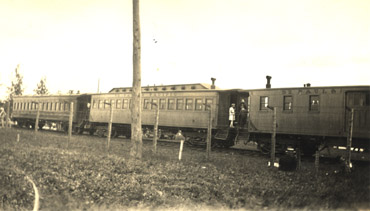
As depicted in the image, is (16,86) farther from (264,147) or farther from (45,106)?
(264,147)

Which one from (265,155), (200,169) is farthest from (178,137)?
(200,169)

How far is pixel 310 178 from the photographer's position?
7.30 metres

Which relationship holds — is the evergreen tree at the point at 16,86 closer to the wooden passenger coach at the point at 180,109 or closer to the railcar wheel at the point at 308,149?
the wooden passenger coach at the point at 180,109

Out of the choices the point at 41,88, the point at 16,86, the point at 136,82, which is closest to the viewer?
the point at 136,82

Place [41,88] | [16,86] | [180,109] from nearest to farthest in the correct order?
[180,109] < [16,86] < [41,88]

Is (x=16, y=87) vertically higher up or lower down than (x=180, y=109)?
higher up

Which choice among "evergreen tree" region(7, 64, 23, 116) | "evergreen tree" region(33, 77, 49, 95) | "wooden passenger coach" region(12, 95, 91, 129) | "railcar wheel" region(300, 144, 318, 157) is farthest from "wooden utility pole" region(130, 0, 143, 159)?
"evergreen tree" region(33, 77, 49, 95)

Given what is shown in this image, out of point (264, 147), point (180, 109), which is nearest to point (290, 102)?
point (264, 147)

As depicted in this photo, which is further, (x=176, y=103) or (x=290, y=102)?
(x=176, y=103)

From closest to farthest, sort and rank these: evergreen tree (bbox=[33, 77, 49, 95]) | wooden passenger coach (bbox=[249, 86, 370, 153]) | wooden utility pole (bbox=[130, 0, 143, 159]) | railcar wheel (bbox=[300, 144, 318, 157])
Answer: wooden utility pole (bbox=[130, 0, 143, 159]) < wooden passenger coach (bbox=[249, 86, 370, 153]) < railcar wheel (bbox=[300, 144, 318, 157]) < evergreen tree (bbox=[33, 77, 49, 95])

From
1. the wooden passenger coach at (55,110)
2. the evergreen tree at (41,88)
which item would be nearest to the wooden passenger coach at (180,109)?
the wooden passenger coach at (55,110)

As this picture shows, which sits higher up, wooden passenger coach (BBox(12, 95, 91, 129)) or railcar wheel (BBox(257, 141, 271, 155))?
wooden passenger coach (BBox(12, 95, 91, 129))

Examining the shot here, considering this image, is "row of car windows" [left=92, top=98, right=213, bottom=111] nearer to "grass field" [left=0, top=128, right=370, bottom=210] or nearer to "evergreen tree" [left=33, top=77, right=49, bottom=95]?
"grass field" [left=0, top=128, right=370, bottom=210]

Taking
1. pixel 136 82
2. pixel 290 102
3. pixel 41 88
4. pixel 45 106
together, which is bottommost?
pixel 45 106
